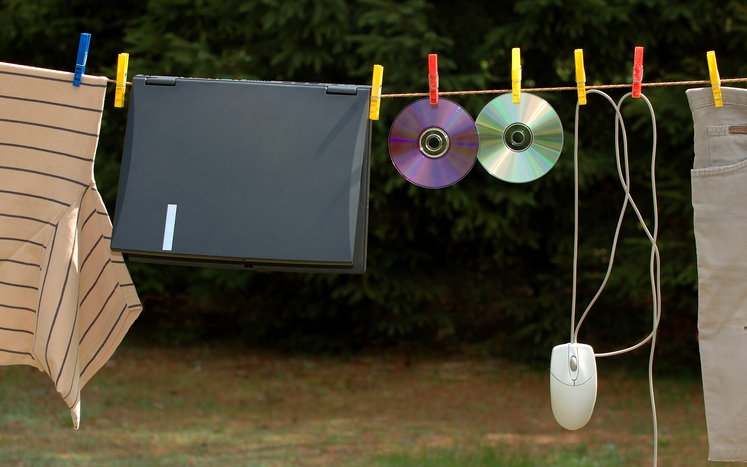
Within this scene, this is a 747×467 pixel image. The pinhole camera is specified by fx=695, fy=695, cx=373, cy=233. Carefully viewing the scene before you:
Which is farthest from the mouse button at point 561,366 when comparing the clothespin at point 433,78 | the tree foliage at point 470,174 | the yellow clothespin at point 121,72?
the tree foliage at point 470,174

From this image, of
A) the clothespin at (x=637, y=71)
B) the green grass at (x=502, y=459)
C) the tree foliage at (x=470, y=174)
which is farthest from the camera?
the tree foliage at (x=470, y=174)

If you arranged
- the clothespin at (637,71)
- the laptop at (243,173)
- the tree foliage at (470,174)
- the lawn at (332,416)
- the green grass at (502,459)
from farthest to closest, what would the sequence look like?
the tree foliage at (470,174), the lawn at (332,416), the green grass at (502,459), the clothespin at (637,71), the laptop at (243,173)

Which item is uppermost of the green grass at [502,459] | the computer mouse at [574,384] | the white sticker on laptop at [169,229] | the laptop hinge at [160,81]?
the laptop hinge at [160,81]

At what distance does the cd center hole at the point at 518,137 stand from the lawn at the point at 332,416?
80.4 inches

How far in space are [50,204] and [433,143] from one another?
0.94 metres

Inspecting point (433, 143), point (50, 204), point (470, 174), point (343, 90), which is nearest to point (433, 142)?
point (433, 143)

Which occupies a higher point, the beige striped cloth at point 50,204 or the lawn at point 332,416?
the beige striped cloth at point 50,204

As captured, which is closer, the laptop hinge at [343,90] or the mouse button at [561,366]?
the laptop hinge at [343,90]

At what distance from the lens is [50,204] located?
1658 mm

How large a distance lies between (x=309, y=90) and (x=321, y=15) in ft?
8.51

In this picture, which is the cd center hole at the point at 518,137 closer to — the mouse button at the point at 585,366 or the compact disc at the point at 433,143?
the compact disc at the point at 433,143

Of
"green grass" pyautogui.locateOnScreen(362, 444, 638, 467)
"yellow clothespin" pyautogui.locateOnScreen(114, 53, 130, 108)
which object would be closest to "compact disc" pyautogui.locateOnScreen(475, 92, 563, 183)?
"yellow clothespin" pyautogui.locateOnScreen(114, 53, 130, 108)

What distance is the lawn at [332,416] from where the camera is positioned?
11.4 feet

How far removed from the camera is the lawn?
3.46 metres
